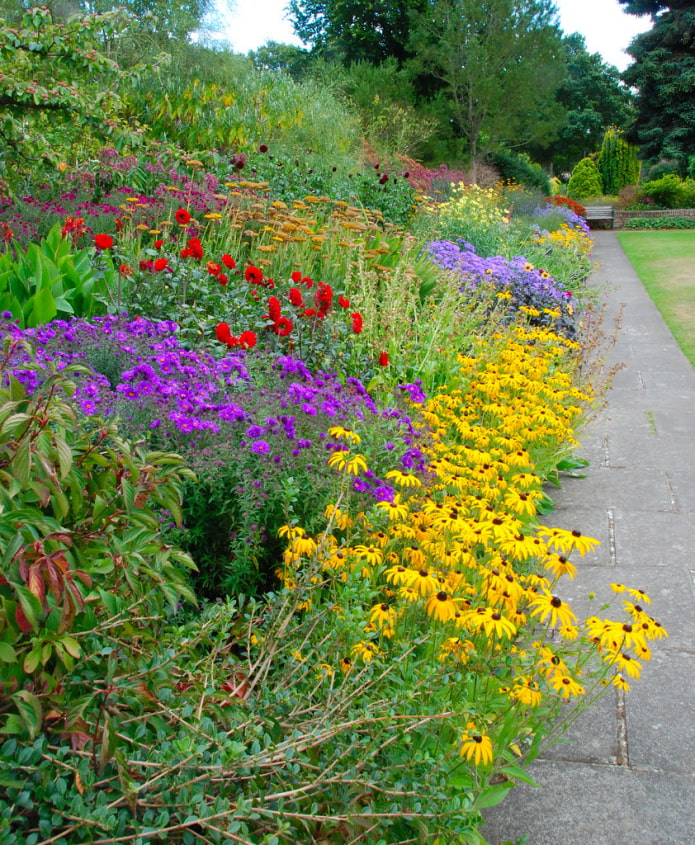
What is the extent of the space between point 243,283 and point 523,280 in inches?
145

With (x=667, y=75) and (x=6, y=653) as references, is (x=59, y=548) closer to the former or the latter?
(x=6, y=653)

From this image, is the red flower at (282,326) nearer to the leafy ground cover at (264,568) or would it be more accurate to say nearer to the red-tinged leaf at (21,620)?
the leafy ground cover at (264,568)

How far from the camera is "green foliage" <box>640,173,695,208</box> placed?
26.4 m

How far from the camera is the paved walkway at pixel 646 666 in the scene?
2146 mm

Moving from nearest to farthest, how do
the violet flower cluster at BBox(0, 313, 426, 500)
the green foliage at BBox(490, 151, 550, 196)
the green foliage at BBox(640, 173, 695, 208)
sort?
1. the violet flower cluster at BBox(0, 313, 426, 500)
2. the green foliage at BBox(490, 151, 550, 196)
3. the green foliage at BBox(640, 173, 695, 208)

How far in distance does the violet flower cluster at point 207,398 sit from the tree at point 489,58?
22.0 metres

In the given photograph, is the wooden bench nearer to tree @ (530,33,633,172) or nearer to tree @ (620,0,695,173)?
tree @ (620,0,695,173)

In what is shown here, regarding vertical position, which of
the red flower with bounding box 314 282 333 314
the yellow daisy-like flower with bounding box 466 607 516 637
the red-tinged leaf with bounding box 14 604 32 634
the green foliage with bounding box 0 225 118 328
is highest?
the green foliage with bounding box 0 225 118 328

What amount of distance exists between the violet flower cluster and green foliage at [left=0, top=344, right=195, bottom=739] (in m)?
0.98

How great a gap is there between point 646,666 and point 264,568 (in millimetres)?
1529

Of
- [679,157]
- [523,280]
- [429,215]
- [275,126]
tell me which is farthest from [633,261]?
[679,157]

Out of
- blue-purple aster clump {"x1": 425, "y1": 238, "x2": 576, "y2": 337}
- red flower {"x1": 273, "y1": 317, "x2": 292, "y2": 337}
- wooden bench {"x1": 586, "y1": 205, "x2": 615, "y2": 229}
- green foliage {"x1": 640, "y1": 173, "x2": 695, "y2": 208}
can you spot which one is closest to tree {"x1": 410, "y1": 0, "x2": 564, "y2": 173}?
wooden bench {"x1": 586, "y1": 205, "x2": 615, "y2": 229}

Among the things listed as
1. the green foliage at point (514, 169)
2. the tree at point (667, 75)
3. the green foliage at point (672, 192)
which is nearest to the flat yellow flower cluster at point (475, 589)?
the green foliage at point (514, 169)

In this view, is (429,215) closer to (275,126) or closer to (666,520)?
(275,126)
